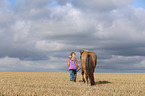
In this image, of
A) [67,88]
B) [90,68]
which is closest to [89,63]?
[90,68]

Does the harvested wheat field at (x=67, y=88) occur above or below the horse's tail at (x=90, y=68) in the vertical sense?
below

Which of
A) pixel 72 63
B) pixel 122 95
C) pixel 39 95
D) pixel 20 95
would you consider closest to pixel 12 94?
pixel 20 95

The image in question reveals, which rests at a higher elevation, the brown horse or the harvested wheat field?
the brown horse

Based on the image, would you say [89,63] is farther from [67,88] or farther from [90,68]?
[67,88]

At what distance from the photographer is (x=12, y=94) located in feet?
27.0

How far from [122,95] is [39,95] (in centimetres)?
367

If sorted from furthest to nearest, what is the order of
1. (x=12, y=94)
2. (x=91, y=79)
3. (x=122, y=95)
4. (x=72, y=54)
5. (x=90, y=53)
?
(x=72, y=54) → (x=90, y=53) → (x=91, y=79) → (x=122, y=95) → (x=12, y=94)

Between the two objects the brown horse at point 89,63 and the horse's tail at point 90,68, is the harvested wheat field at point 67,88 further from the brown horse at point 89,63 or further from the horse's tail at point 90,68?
the brown horse at point 89,63

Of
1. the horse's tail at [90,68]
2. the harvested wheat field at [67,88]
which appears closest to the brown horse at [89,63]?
the horse's tail at [90,68]

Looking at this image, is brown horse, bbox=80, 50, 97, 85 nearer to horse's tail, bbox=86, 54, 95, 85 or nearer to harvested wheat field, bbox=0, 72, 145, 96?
horse's tail, bbox=86, 54, 95, 85

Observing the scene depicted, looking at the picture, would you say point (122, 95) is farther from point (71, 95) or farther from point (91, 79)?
point (91, 79)

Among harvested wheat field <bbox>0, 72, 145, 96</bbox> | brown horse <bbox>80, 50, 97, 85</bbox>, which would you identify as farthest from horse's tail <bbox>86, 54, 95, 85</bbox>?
harvested wheat field <bbox>0, 72, 145, 96</bbox>

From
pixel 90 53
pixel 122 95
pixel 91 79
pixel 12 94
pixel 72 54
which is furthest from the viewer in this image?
pixel 72 54

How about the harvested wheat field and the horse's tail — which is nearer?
the harvested wheat field
